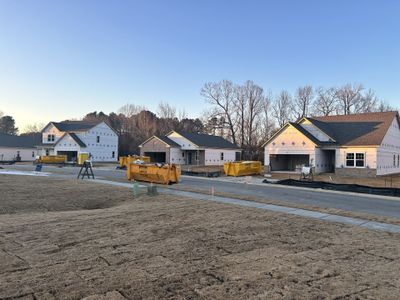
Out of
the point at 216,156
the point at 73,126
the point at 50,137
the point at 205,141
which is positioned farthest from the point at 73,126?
the point at 216,156

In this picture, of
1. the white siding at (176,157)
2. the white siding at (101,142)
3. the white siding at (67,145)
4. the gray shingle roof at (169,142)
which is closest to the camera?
the white siding at (176,157)

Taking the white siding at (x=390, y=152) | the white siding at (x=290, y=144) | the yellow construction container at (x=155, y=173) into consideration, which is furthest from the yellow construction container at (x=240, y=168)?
the white siding at (x=390, y=152)

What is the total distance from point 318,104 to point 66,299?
77680mm

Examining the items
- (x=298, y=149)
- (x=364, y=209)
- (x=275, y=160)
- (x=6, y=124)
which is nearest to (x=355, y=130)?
(x=298, y=149)

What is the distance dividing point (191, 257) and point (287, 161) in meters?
38.4

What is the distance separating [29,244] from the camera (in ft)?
24.0

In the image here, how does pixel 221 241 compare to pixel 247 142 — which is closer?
pixel 221 241

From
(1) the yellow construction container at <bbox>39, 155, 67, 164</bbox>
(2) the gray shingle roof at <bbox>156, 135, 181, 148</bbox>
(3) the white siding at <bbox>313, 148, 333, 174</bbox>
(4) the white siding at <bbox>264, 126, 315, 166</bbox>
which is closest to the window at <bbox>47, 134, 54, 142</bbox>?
(1) the yellow construction container at <bbox>39, 155, 67, 164</bbox>

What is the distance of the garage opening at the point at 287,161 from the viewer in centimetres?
4169

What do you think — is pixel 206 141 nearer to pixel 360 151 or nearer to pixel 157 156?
pixel 157 156

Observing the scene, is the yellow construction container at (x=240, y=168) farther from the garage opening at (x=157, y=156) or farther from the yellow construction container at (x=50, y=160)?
the yellow construction container at (x=50, y=160)

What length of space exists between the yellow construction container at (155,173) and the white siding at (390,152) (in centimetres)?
2085

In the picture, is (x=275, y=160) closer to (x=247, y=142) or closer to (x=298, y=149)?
(x=298, y=149)

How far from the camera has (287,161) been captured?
43.5 meters
